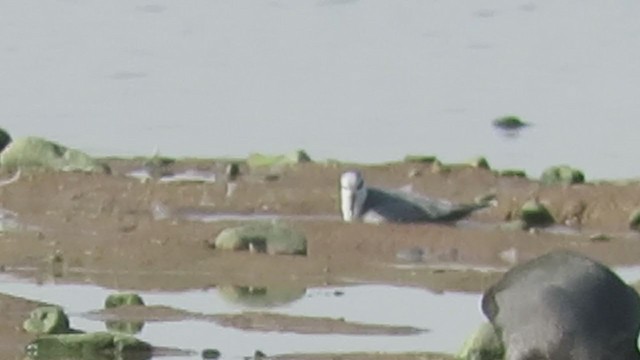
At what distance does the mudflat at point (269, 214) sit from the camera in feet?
47.5

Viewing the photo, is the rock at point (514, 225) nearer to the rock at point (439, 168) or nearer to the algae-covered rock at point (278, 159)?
the rock at point (439, 168)

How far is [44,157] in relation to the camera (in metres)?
17.8

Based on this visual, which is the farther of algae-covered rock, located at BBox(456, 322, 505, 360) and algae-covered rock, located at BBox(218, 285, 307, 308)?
algae-covered rock, located at BBox(218, 285, 307, 308)

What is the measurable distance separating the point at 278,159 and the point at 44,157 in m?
1.45

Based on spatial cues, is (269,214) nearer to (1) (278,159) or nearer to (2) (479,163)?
(1) (278,159)

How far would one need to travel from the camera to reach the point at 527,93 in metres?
21.8

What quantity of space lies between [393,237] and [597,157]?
3.41 metres

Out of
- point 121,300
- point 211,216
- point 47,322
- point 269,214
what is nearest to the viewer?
point 47,322

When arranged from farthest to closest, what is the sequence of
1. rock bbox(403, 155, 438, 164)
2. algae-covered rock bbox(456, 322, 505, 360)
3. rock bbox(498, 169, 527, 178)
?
rock bbox(403, 155, 438, 164)
rock bbox(498, 169, 527, 178)
algae-covered rock bbox(456, 322, 505, 360)

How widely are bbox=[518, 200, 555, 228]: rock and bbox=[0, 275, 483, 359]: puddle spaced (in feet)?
6.53

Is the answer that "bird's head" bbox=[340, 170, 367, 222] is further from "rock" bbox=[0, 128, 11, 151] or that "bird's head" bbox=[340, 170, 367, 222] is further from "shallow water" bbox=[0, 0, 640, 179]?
"rock" bbox=[0, 128, 11, 151]

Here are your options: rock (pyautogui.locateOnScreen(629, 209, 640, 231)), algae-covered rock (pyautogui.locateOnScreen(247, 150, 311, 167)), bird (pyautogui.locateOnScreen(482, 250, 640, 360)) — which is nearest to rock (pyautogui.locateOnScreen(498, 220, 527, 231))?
rock (pyautogui.locateOnScreen(629, 209, 640, 231))

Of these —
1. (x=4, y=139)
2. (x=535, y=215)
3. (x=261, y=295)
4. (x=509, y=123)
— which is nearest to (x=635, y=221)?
(x=535, y=215)

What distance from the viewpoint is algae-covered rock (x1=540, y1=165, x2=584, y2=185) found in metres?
17.2
